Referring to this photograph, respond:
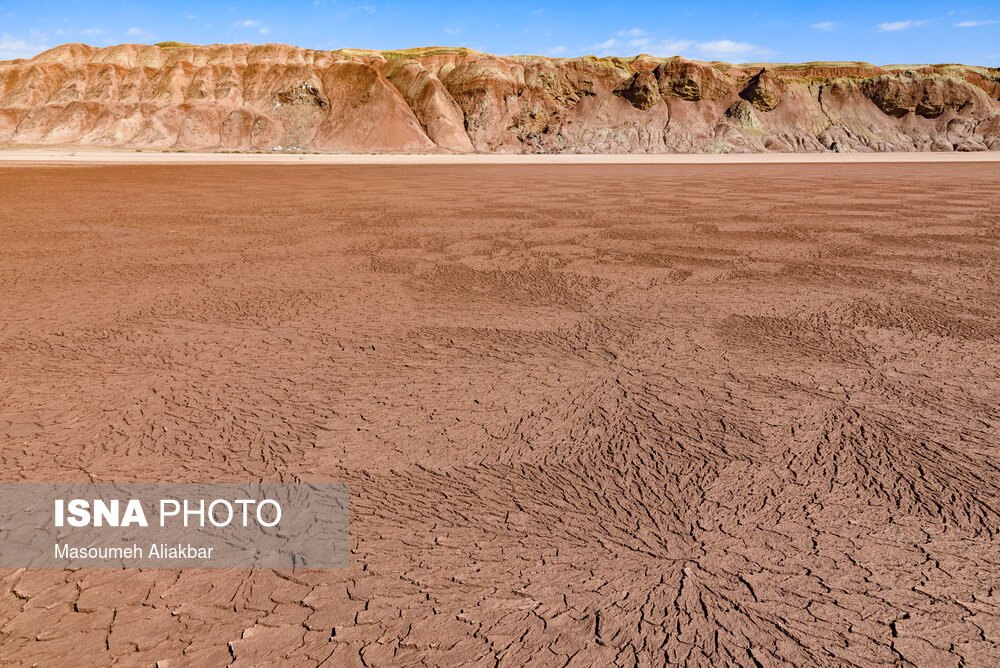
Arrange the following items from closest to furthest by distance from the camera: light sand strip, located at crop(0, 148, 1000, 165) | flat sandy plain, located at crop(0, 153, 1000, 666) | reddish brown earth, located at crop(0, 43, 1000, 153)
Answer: flat sandy plain, located at crop(0, 153, 1000, 666), light sand strip, located at crop(0, 148, 1000, 165), reddish brown earth, located at crop(0, 43, 1000, 153)

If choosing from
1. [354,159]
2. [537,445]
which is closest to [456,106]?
[354,159]

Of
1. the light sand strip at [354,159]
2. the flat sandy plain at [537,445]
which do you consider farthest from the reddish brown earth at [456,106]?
the flat sandy plain at [537,445]

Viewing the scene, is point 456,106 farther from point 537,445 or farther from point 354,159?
point 537,445

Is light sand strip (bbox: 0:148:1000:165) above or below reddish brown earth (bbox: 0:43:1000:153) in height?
below

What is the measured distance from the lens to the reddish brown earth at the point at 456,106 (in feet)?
265

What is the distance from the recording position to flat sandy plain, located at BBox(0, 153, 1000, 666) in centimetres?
222

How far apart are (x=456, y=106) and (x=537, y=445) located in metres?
90.5

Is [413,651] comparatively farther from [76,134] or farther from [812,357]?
[76,134]

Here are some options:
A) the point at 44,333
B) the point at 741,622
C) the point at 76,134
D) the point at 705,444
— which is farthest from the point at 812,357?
the point at 76,134

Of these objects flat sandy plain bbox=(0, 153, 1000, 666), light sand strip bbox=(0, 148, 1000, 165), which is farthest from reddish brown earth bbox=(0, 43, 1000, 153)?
flat sandy plain bbox=(0, 153, 1000, 666)

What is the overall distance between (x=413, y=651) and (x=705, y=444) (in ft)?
6.79

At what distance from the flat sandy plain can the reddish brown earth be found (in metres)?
75.2

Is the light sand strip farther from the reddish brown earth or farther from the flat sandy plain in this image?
the flat sandy plain

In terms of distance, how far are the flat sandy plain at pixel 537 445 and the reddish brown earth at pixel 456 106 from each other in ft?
247
